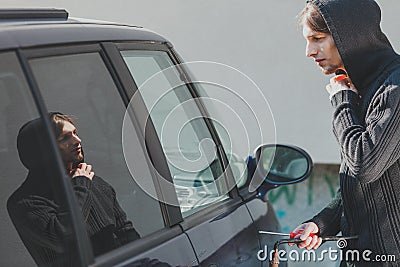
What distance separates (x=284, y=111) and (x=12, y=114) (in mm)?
5254

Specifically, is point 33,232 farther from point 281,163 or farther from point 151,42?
point 281,163

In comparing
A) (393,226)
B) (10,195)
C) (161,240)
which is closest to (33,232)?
(10,195)

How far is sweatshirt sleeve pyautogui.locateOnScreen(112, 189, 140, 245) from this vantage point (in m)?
2.10

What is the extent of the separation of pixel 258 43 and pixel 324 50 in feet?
14.1

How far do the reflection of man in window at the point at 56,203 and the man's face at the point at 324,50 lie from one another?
105 centimetres

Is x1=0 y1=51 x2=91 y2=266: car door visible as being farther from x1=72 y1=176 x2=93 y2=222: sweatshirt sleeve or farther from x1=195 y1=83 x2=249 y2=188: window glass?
x1=195 y1=83 x2=249 y2=188: window glass

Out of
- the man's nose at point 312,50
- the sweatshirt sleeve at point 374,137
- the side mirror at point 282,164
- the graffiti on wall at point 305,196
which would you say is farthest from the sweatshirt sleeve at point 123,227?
the graffiti on wall at point 305,196

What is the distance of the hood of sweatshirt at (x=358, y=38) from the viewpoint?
2705 millimetres

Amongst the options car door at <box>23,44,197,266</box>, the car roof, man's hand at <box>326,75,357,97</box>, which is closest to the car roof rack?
the car roof

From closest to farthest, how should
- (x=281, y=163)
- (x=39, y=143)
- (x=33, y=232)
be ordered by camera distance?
(x=39, y=143) < (x=33, y=232) < (x=281, y=163)

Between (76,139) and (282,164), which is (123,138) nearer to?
(76,139)

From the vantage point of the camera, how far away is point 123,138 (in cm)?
233

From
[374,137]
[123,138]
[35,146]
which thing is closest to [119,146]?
[123,138]

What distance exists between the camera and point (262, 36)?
7.02 m
